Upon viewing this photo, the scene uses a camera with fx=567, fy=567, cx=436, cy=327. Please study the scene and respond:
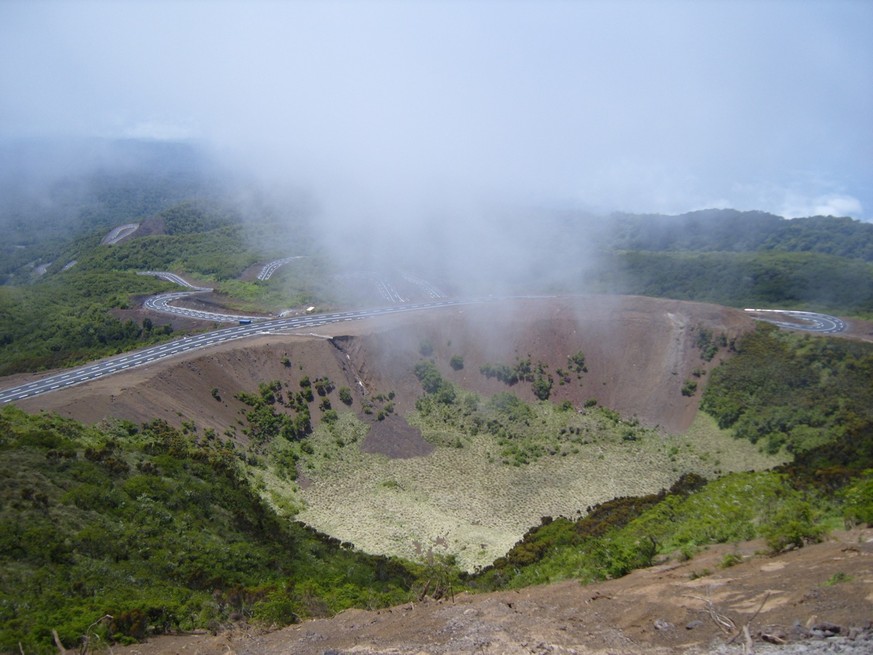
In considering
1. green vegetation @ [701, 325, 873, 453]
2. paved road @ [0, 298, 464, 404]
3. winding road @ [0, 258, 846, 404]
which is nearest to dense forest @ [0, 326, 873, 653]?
green vegetation @ [701, 325, 873, 453]

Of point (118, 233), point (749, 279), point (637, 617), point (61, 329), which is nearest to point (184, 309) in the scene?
point (61, 329)

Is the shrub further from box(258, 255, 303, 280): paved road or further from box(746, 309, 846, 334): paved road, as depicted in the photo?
box(258, 255, 303, 280): paved road

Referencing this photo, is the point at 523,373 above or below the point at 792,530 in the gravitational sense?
below

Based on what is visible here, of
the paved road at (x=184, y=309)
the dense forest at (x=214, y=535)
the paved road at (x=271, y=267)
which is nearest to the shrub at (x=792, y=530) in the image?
the dense forest at (x=214, y=535)

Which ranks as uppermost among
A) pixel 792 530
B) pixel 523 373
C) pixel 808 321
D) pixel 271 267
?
pixel 271 267

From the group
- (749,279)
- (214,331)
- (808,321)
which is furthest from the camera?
(749,279)

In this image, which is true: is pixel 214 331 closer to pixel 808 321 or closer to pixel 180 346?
pixel 180 346
